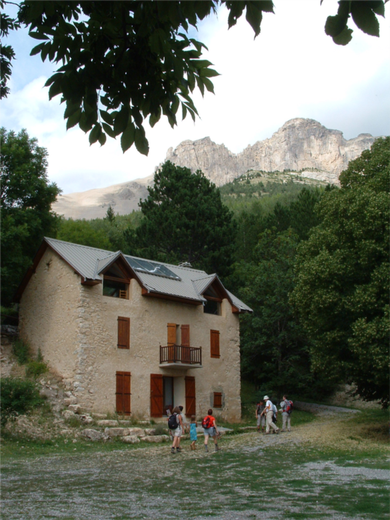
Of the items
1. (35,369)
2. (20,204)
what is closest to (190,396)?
(35,369)

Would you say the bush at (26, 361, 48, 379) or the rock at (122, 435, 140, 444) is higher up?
the bush at (26, 361, 48, 379)

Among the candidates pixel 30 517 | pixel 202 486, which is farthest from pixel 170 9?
pixel 202 486

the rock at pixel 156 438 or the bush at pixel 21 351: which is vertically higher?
the bush at pixel 21 351

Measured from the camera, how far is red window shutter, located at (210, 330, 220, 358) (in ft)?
88.5

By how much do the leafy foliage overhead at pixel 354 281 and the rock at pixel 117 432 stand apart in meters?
7.83

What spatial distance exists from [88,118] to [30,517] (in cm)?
535

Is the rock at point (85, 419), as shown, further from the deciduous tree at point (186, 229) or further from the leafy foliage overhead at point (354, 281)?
the deciduous tree at point (186, 229)

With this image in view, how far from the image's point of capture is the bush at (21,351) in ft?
76.6

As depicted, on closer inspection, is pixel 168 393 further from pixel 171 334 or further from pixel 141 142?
pixel 141 142

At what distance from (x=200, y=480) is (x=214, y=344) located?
55.2 ft

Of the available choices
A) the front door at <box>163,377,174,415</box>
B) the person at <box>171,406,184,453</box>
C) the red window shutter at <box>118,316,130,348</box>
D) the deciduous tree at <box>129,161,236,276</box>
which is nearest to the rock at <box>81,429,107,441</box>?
the person at <box>171,406,184,453</box>

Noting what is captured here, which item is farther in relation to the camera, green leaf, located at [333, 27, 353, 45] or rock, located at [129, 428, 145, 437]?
rock, located at [129, 428, 145, 437]

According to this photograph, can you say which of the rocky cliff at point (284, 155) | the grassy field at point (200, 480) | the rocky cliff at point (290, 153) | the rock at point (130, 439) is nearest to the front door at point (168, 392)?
the rock at point (130, 439)

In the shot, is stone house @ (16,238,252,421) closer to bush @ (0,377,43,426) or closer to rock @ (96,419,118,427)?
rock @ (96,419,118,427)
